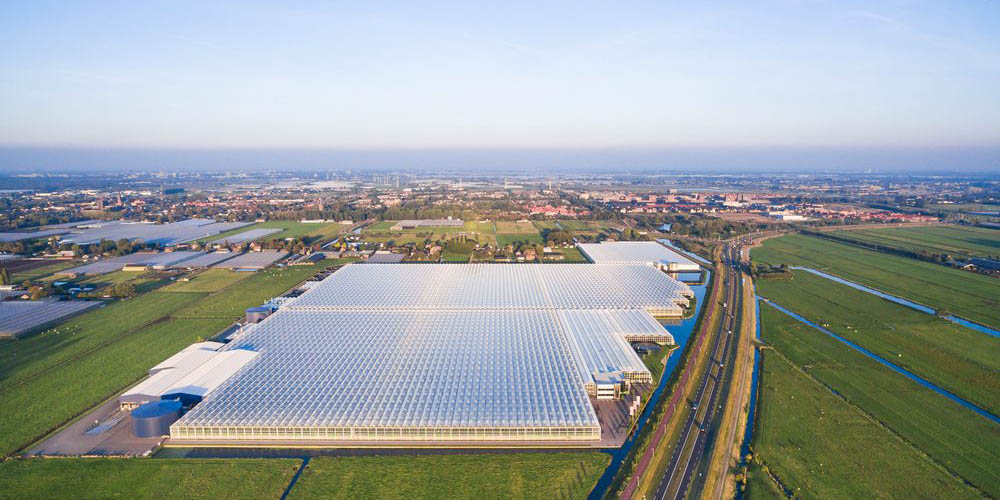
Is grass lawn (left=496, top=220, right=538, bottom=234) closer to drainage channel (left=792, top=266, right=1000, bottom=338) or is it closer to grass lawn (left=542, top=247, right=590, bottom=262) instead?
grass lawn (left=542, top=247, right=590, bottom=262)

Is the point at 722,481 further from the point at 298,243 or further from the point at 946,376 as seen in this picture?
the point at 298,243

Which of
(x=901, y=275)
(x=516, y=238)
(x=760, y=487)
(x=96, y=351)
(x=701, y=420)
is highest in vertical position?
(x=516, y=238)

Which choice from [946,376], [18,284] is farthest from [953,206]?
[18,284]

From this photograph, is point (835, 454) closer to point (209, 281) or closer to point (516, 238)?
point (209, 281)

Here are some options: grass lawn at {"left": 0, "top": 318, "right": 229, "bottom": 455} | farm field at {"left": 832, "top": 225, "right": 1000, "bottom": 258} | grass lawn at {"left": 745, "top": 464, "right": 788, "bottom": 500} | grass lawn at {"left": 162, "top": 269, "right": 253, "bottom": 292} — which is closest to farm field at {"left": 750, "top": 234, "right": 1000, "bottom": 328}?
farm field at {"left": 832, "top": 225, "right": 1000, "bottom": 258}

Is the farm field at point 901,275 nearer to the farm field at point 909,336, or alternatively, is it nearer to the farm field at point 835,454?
the farm field at point 909,336

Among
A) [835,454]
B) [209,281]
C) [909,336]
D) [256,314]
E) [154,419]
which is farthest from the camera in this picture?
[209,281]

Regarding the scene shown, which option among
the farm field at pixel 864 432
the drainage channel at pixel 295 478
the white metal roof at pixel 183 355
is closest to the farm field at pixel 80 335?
the white metal roof at pixel 183 355

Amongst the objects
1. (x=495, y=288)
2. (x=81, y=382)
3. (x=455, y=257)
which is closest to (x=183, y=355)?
(x=81, y=382)

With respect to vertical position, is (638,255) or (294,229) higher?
(294,229)

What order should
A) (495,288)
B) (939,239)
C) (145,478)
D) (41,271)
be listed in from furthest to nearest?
1. (939,239)
2. (41,271)
3. (495,288)
4. (145,478)
